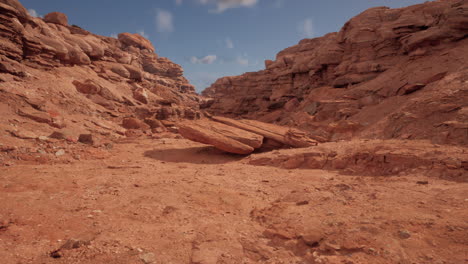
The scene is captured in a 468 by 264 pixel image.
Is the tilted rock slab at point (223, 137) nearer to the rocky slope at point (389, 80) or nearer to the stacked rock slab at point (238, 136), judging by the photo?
the stacked rock slab at point (238, 136)

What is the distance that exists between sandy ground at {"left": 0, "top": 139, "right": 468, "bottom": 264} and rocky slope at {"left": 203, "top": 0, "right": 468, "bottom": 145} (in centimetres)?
402

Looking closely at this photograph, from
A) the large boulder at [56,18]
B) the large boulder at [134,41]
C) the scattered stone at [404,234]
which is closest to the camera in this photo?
the scattered stone at [404,234]

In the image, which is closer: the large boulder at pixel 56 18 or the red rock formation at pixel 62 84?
the red rock formation at pixel 62 84

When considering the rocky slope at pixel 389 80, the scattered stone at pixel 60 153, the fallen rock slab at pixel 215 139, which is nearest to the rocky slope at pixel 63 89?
the scattered stone at pixel 60 153

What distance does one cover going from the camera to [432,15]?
16062 mm

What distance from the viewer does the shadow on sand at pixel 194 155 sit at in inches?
337

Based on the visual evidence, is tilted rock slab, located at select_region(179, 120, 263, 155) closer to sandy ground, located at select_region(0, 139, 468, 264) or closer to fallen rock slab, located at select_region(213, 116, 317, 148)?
fallen rock slab, located at select_region(213, 116, 317, 148)

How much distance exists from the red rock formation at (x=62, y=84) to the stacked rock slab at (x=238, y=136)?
191 inches

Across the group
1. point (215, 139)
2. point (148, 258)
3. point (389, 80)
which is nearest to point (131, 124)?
point (215, 139)

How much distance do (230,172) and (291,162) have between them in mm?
2029

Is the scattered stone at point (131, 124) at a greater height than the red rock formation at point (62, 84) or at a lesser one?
lesser

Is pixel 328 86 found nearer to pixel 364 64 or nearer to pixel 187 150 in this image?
pixel 364 64

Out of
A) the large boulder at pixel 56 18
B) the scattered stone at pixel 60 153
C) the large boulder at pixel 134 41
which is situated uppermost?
the large boulder at pixel 134 41

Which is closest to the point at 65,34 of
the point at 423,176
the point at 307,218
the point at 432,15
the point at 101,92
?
the point at 101,92
